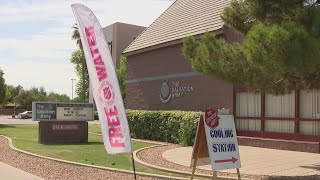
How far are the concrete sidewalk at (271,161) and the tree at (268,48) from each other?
2479 mm

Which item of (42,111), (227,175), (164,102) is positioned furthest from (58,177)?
(164,102)

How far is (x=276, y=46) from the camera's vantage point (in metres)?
7.68

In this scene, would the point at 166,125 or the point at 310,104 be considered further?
the point at 166,125

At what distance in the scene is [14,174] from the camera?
12156 mm

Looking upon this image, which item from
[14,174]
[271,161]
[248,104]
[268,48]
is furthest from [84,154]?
[268,48]

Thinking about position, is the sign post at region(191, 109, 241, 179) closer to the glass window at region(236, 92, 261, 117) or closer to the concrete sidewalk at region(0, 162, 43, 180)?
the concrete sidewalk at region(0, 162, 43, 180)

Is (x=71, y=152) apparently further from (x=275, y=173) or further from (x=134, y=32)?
(x=134, y=32)

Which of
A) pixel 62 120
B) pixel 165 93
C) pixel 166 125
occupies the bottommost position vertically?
pixel 166 125

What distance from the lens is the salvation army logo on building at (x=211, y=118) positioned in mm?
8641

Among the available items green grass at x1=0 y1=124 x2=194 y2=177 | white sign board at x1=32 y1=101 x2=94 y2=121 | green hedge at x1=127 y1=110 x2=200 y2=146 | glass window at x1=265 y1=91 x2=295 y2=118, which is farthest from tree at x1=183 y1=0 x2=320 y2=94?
white sign board at x1=32 y1=101 x2=94 y2=121

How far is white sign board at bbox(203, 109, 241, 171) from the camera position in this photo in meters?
8.55

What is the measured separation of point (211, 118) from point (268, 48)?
5.75 feet

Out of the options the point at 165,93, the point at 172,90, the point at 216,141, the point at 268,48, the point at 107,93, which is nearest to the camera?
the point at 268,48

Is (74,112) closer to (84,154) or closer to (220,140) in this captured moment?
(84,154)
